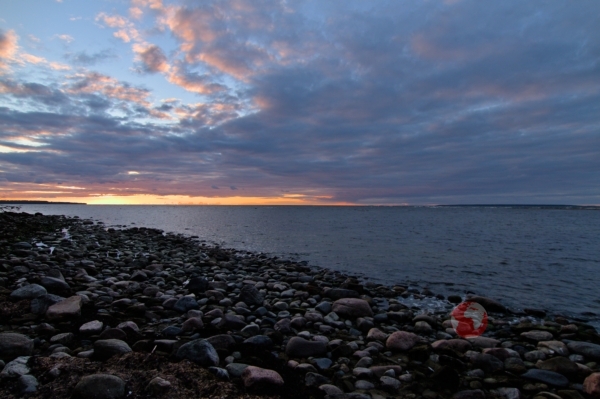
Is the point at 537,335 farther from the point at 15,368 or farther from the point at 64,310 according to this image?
the point at 64,310

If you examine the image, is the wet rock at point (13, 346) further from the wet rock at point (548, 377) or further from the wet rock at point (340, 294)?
the wet rock at point (548, 377)

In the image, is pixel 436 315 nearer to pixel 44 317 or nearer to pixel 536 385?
pixel 536 385

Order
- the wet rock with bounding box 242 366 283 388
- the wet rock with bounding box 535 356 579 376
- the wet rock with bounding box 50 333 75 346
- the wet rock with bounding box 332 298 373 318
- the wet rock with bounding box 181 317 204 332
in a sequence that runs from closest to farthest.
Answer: the wet rock with bounding box 242 366 283 388, the wet rock with bounding box 50 333 75 346, the wet rock with bounding box 535 356 579 376, the wet rock with bounding box 181 317 204 332, the wet rock with bounding box 332 298 373 318

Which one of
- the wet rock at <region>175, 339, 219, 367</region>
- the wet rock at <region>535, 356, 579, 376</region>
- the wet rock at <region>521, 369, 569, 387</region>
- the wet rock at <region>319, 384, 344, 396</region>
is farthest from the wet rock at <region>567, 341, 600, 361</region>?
the wet rock at <region>175, 339, 219, 367</region>

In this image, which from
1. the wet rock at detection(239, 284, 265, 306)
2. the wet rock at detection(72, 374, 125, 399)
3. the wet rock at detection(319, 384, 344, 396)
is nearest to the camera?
the wet rock at detection(72, 374, 125, 399)

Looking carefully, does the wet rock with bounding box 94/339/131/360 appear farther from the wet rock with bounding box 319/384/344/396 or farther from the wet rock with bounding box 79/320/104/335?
the wet rock with bounding box 319/384/344/396

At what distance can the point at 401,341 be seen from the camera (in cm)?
664

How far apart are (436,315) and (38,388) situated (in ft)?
29.0

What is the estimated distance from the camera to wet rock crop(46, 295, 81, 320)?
22.1 ft

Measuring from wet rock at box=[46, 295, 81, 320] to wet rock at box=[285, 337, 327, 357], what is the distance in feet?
14.6

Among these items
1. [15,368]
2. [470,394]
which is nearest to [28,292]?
Result: [15,368]

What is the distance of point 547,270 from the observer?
16797mm

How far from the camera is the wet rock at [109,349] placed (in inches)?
201

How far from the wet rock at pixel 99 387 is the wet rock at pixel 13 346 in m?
1.72
